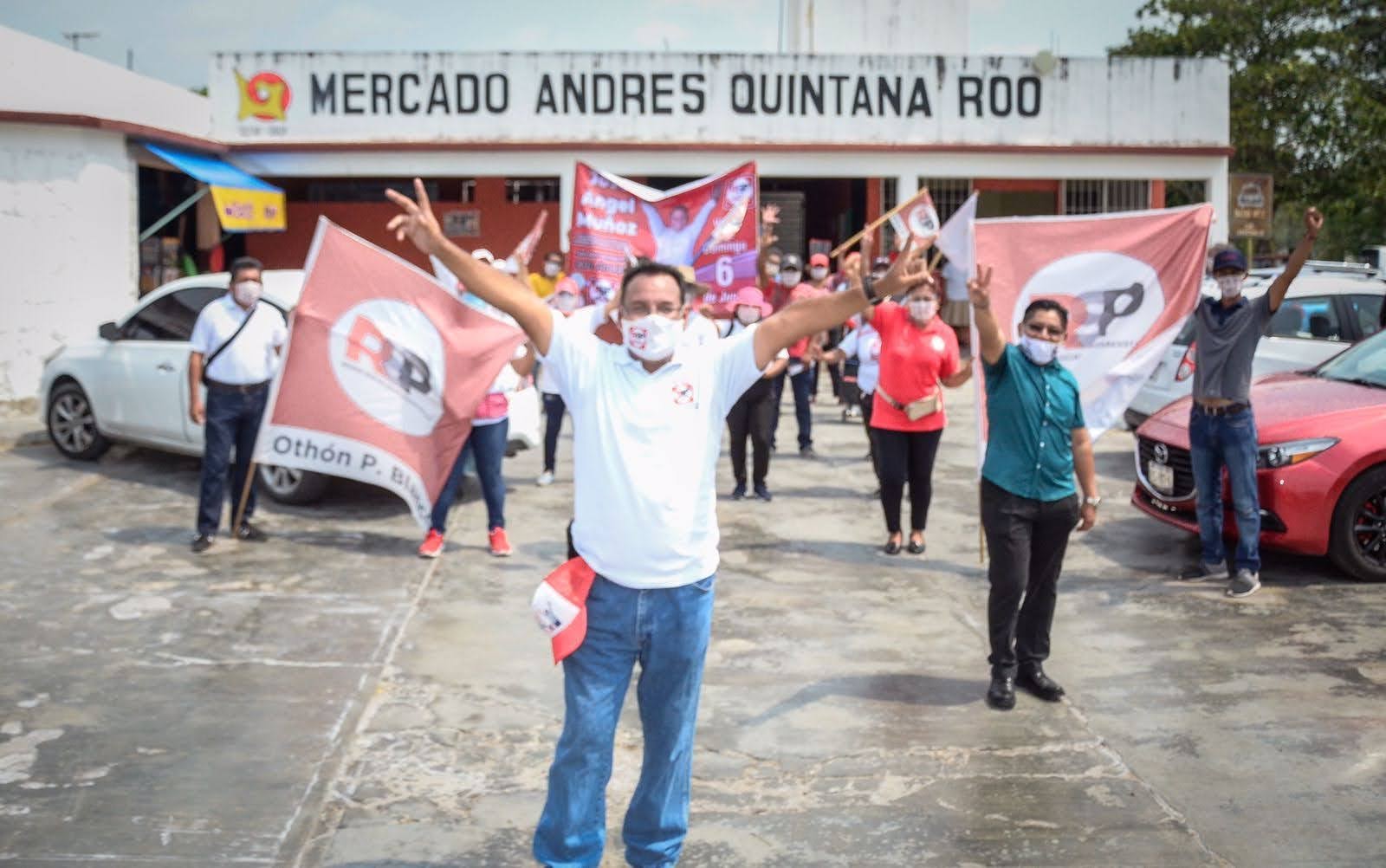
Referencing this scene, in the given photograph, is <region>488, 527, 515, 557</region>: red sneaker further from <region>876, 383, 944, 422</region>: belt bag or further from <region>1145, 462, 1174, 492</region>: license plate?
<region>1145, 462, 1174, 492</region>: license plate

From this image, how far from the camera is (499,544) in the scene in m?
9.48

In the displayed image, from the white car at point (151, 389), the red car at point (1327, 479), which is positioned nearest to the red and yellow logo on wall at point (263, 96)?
the white car at point (151, 389)

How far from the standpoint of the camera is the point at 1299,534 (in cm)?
866

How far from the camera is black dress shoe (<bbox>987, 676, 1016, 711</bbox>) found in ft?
21.1

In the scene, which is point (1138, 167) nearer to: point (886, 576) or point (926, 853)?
point (886, 576)

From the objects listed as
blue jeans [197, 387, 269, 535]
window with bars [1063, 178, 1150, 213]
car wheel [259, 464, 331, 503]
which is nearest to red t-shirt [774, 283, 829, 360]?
car wheel [259, 464, 331, 503]

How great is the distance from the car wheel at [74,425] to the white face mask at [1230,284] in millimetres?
9218

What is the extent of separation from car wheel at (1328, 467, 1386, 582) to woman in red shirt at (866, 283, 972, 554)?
2351 millimetres

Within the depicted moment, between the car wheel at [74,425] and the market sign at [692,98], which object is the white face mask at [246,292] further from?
the market sign at [692,98]

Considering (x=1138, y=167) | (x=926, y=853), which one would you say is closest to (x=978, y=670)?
(x=926, y=853)

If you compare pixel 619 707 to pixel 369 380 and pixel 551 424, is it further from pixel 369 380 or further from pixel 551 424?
pixel 551 424

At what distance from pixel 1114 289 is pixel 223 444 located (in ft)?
19.1

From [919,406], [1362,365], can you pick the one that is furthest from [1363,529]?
[919,406]

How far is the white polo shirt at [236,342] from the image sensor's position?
9.66m
